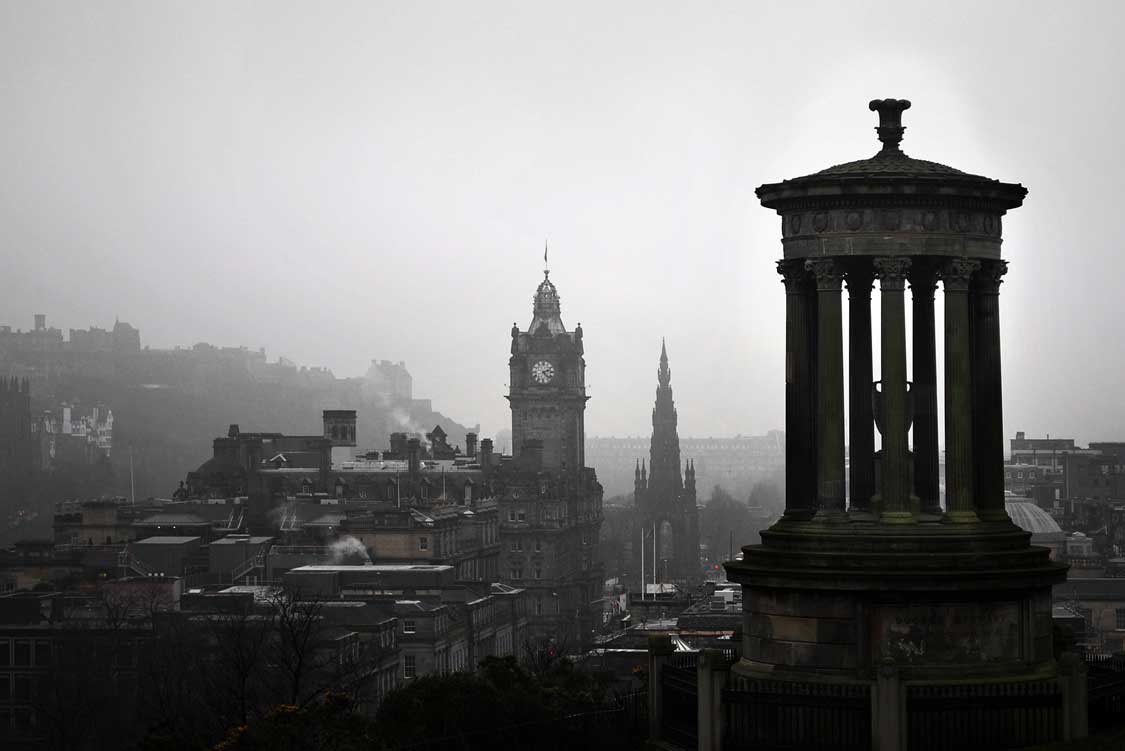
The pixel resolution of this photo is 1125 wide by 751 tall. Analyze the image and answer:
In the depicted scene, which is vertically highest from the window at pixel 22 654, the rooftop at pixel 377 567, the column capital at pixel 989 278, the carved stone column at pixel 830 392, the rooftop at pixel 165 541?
the column capital at pixel 989 278

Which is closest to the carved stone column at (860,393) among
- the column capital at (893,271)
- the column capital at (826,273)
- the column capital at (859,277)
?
the column capital at (859,277)

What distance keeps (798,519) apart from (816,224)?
579 cm

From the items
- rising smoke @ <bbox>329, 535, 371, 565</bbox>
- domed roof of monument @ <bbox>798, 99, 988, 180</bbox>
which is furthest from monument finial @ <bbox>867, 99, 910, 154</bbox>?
rising smoke @ <bbox>329, 535, 371, 565</bbox>

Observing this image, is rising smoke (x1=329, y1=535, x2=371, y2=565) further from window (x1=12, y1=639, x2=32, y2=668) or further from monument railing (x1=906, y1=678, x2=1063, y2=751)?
monument railing (x1=906, y1=678, x2=1063, y2=751)

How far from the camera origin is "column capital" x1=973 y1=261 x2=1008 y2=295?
44.8 m

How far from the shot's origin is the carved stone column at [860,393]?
151 ft

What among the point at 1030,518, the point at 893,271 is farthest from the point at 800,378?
the point at 1030,518

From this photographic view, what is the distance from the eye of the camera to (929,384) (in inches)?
1790

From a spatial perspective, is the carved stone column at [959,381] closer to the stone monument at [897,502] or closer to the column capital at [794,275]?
the stone monument at [897,502]

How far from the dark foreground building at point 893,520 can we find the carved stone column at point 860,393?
0.04 metres

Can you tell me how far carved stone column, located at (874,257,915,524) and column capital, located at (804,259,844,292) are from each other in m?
0.88

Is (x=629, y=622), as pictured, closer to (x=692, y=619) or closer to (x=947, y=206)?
(x=692, y=619)

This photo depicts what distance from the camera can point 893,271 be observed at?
44125 mm

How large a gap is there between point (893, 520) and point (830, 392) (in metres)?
2.67
